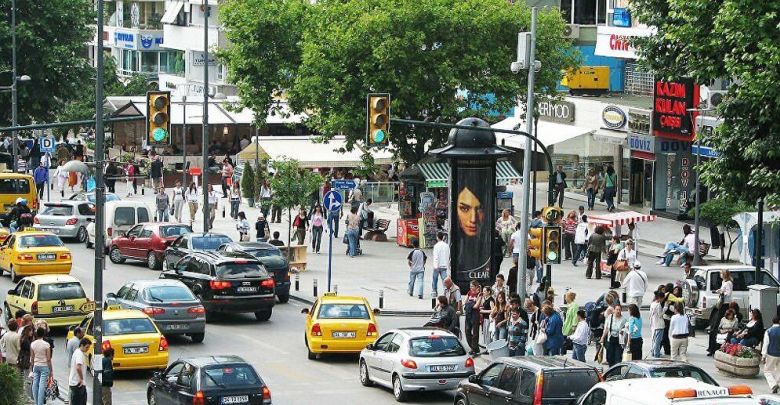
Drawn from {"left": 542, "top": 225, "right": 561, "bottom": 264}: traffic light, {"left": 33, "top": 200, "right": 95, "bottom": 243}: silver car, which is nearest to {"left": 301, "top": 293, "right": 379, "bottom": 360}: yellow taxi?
{"left": 542, "top": 225, "right": 561, "bottom": 264}: traffic light

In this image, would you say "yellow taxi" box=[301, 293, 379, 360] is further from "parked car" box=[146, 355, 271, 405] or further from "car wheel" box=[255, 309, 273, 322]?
"parked car" box=[146, 355, 271, 405]

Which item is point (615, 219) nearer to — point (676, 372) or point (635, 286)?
point (635, 286)

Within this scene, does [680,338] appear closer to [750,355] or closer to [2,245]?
[750,355]

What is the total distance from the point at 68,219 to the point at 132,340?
22.6m

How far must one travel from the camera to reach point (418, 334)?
30156mm

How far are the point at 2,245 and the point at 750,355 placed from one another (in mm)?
22986

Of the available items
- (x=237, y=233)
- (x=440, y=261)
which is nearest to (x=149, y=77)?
(x=237, y=233)

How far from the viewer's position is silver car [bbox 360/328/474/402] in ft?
97.4

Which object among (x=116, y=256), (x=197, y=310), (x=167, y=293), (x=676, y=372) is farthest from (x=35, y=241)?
(x=676, y=372)

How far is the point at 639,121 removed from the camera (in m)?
58.8

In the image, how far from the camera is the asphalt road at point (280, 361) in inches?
1206

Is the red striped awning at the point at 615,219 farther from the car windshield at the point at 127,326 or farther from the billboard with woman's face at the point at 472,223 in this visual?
the car windshield at the point at 127,326

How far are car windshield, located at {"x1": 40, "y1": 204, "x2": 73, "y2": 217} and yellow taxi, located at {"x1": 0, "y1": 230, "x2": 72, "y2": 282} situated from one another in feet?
28.7

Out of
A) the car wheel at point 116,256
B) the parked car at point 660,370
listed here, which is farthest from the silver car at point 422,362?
the car wheel at point 116,256
